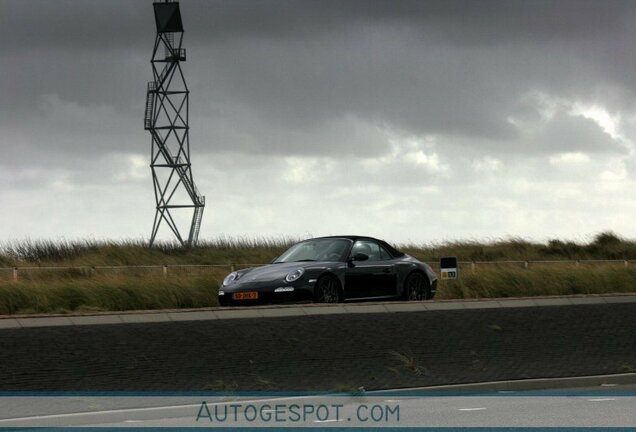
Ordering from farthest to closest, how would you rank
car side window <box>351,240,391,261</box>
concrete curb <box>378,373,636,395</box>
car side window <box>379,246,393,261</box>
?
1. car side window <box>379,246,393,261</box>
2. car side window <box>351,240,391,261</box>
3. concrete curb <box>378,373,636,395</box>

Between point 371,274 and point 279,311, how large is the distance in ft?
14.9

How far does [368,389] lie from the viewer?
609 inches

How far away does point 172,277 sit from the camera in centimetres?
2456

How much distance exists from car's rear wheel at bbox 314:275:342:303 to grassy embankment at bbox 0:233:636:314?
3518 mm

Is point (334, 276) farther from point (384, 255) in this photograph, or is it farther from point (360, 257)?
point (384, 255)

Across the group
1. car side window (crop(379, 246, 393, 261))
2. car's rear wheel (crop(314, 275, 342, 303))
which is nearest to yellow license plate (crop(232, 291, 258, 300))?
car's rear wheel (crop(314, 275, 342, 303))

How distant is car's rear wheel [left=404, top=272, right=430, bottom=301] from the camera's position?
2158 cm

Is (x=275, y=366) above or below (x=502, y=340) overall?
below

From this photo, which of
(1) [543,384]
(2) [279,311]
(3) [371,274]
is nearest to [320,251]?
(3) [371,274]

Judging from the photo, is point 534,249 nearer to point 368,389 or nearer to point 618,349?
point 618,349

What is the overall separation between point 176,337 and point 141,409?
82.4 inches

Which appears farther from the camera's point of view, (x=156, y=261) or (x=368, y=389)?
(x=156, y=261)

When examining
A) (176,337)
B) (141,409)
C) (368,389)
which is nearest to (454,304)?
(368,389)

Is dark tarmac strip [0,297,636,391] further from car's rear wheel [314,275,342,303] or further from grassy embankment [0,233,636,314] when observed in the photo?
grassy embankment [0,233,636,314]
